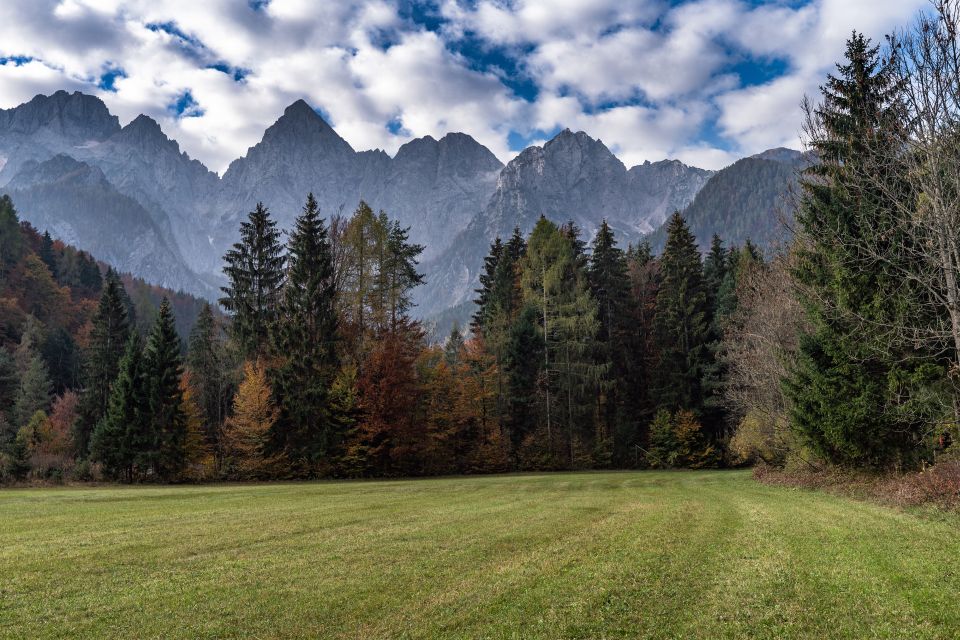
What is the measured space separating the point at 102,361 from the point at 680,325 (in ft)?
170

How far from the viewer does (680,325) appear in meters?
51.9

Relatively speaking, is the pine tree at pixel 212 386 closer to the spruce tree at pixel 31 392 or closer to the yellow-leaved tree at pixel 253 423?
the yellow-leaved tree at pixel 253 423

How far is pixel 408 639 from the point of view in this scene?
6.34 metres

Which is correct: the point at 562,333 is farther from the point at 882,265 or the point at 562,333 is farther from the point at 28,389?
the point at 28,389

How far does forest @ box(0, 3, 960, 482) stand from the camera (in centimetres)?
1866

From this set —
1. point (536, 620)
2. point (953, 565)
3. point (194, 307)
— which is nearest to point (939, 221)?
point (953, 565)

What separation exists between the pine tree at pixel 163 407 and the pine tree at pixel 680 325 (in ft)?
122

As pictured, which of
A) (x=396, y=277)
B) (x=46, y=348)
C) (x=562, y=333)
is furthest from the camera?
(x=46, y=348)

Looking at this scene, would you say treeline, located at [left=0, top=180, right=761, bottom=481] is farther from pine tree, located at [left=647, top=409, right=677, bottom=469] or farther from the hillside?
the hillside

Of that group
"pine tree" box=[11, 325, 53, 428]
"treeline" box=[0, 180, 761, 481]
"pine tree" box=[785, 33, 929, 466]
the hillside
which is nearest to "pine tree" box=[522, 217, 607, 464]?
"treeline" box=[0, 180, 761, 481]

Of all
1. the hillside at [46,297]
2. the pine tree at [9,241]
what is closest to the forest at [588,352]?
the hillside at [46,297]

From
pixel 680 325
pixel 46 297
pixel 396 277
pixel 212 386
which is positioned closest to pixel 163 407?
pixel 212 386

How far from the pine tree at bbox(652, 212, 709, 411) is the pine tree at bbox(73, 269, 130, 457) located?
4758 cm

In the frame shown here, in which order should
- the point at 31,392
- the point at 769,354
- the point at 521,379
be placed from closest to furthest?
the point at 769,354, the point at 521,379, the point at 31,392
